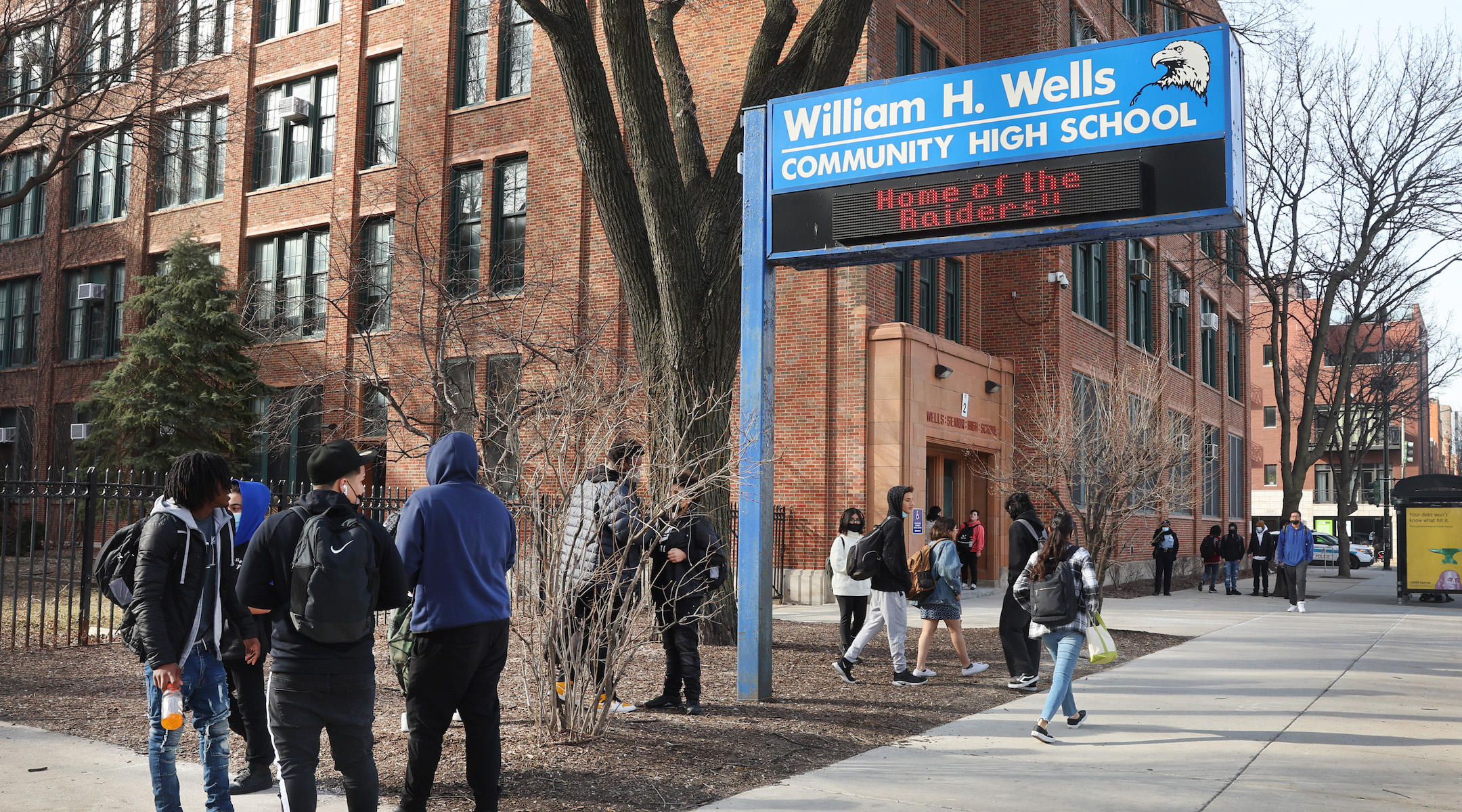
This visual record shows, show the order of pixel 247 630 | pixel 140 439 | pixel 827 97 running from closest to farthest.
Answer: pixel 247 630
pixel 827 97
pixel 140 439

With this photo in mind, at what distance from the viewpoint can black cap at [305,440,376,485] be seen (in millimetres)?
4656

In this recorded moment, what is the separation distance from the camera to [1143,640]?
48.3 ft

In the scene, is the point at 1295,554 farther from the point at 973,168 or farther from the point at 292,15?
the point at 292,15

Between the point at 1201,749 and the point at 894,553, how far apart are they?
3068mm

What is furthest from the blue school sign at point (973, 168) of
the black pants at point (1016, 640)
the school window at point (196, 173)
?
the school window at point (196, 173)

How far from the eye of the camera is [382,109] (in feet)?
88.3

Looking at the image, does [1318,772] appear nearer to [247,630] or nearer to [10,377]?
[247,630]

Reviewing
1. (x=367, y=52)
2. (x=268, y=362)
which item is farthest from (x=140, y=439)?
(x=367, y=52)

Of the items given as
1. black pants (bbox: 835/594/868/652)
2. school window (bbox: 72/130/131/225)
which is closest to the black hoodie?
black pants (bbox: 835/594/868/652)

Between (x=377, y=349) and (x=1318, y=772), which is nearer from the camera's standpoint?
(x=1318, y=772)

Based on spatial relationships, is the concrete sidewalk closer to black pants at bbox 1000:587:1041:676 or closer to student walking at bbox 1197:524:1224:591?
black pants at bbox 1000:587:1041:676

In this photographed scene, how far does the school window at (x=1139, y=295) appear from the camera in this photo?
100 ft

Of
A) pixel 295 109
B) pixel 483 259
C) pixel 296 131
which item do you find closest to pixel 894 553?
pixel 483 259

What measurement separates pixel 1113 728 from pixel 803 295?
43.7ft
